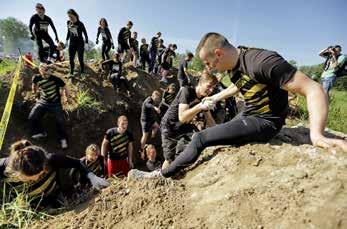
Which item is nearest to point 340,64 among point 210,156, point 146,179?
point 210,156

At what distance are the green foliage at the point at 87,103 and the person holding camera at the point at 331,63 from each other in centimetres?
639

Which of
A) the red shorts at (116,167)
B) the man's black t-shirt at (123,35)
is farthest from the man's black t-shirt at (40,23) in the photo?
the red shorts at (116,167)

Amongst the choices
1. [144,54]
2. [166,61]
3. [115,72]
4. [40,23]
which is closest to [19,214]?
[40,23]

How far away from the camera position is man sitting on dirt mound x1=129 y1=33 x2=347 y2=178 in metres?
2.34

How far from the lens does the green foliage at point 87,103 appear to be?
9.33 metres

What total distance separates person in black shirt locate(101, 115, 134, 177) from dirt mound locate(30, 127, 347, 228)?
300 centimetres

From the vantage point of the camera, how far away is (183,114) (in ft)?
13.5

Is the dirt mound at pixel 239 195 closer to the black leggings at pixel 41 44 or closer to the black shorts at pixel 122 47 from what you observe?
the black leggings at pixel 41 44

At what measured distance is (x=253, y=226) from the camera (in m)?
2.35

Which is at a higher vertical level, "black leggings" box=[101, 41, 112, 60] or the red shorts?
"black leggings" box=[101, 41, 112, 60]

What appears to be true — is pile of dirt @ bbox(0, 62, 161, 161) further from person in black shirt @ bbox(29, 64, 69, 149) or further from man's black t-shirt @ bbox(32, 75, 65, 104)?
man's black t-shirt @ bbox(32, 75, 65, 104)

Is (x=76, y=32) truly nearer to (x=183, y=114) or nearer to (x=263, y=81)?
(x=183, y=114)

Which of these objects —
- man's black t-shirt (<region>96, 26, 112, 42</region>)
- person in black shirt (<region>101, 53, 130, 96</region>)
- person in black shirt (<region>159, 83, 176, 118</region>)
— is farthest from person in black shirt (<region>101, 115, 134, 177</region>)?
man's black t-shirt (<region>96, 26, 112, 42</region>)

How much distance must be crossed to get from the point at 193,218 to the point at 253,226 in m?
0.52
